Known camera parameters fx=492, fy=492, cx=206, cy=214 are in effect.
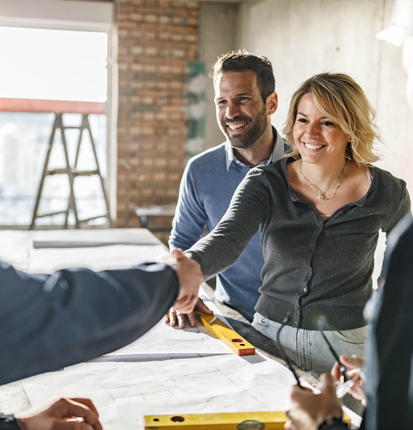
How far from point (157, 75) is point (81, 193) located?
68.3 inches

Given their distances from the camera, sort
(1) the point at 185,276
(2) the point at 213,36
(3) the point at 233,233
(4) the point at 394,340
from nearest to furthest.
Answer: (4) the point at 394,340
(1) the point at 185,276
(3) the point at 233,233
(2) the point at 213,36

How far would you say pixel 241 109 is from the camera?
7.18 ft

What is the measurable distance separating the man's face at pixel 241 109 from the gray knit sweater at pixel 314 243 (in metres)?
0.58

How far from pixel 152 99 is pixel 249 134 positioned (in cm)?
396

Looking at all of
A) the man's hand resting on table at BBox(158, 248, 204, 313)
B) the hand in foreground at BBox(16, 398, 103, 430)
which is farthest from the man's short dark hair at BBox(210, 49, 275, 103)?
the hand in foreground at BBox(16, 398, 103, 430)

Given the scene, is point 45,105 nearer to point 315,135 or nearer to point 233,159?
point 233,159

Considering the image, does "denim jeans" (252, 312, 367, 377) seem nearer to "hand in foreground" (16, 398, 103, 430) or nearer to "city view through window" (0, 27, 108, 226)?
"hand in foreground" (16, 398, 103, 430)

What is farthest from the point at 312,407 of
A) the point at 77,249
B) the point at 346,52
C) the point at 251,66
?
the point at 346,52

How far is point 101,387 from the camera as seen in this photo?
1.19 m

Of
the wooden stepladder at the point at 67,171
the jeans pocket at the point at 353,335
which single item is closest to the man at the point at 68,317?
the jeans pocket at the point at 353,335

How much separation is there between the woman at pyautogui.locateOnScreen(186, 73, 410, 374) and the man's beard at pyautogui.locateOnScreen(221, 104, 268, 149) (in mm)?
486

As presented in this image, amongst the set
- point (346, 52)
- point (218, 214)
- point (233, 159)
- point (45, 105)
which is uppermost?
point (346, 52)

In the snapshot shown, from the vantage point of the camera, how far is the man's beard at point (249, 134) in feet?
7.09

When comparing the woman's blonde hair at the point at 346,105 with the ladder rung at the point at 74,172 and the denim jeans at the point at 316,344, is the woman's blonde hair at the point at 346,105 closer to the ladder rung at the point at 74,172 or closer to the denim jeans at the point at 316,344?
the denim jeans at the point at 316,344
